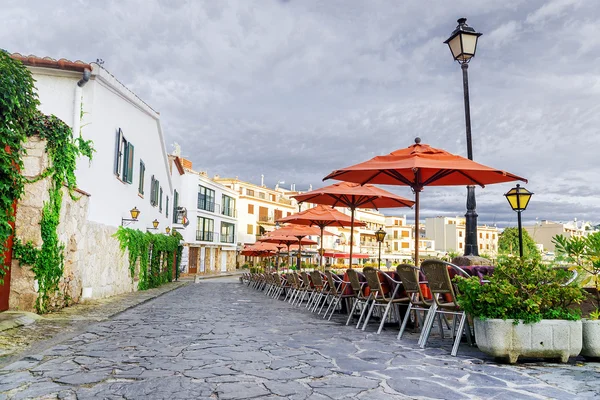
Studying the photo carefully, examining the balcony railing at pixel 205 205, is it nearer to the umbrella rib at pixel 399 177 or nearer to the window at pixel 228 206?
the window at pixel 228 206

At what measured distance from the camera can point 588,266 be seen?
4934 millimetres

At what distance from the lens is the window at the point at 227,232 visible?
52.6 metres

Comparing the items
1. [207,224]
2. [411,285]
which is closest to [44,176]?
[411,285]

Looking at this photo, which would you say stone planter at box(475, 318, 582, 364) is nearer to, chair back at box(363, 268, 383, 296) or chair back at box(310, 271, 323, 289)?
chair back at box(363, 268, 383, 296)

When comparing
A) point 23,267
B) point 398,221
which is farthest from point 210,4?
point 398,221

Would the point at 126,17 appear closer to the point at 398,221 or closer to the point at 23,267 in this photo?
the point at 23,267

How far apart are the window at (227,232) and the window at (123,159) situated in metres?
36.7

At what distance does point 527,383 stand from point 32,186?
7.56m

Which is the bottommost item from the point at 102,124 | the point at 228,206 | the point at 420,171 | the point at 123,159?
the point at 420,171

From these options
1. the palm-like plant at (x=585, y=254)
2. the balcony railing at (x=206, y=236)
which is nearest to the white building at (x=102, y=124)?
the palm-like plant at (x=585, y=254)

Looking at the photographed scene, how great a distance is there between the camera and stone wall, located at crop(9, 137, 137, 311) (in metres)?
7.89

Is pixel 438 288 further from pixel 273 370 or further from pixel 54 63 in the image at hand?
pixel 54 63

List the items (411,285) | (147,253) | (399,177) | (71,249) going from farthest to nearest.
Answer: (147,253)
(71,249)
(399,177)
(411,285)

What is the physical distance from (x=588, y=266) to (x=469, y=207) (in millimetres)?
3443
